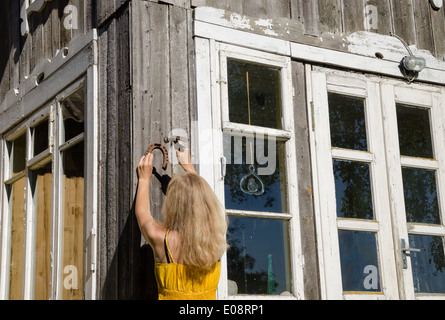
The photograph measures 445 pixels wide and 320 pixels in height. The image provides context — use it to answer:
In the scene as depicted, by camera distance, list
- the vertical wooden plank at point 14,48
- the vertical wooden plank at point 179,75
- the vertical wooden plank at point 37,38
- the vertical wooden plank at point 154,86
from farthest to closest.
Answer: the vertical wooden plank at point 14,48, the vertical wooden plank at point 37,38, the vertical wooden plank at point 179,75, the vertical wooden plank at point 154,86

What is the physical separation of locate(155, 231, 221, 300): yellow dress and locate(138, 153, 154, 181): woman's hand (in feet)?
1.91

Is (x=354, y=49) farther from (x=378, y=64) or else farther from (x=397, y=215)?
(x=397, y=215)

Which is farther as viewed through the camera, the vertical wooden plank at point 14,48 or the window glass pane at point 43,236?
the vertical wooden plank at point 14,48

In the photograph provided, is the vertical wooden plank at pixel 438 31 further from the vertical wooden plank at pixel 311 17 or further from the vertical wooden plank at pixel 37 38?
the vertical wooden plank at pixel 37 38

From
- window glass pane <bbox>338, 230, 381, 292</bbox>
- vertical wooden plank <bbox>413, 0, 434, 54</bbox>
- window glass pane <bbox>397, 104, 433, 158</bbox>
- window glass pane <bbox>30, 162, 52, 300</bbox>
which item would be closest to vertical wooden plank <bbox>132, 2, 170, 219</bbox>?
window glass pane <bbox>338, 230, 381, 292</bbox>

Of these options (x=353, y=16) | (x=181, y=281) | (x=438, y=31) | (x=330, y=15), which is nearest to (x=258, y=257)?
(x=181, y=281)

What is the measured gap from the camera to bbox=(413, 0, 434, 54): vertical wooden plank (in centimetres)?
709

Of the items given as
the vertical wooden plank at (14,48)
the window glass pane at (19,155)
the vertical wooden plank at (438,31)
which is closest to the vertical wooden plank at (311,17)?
the vertical wooden plank at (438,31)

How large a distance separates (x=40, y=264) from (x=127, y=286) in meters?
2.15

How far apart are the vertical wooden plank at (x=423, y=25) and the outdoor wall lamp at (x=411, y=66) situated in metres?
0.32

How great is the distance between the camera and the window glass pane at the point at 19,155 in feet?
25.0

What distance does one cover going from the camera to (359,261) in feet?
19.9

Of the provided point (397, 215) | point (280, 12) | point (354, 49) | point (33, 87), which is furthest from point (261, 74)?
point (33, 87)

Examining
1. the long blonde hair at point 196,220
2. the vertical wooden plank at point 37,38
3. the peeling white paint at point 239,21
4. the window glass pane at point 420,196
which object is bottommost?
the long blonde hair at point 196,220
